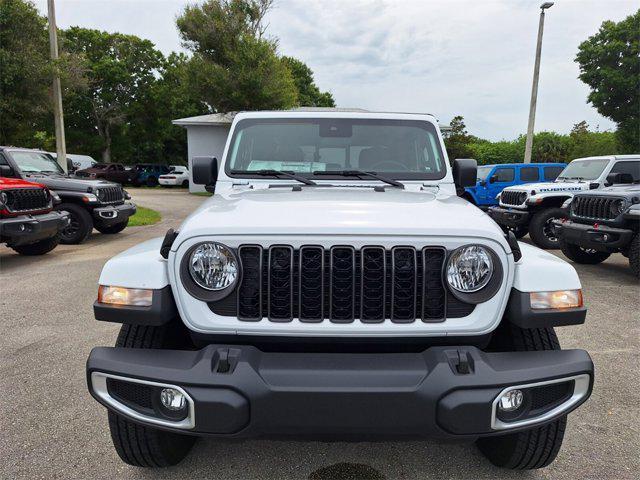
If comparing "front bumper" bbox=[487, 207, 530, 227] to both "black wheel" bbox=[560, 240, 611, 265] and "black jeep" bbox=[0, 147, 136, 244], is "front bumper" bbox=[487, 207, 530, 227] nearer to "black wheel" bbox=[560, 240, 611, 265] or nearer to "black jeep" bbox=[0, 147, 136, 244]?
"black wheel" bbox=[560, 240, 611, 265]

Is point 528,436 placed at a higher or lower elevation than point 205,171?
lower

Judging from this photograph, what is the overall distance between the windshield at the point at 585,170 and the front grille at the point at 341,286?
929 cm

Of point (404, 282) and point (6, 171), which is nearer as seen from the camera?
point (404, 282)

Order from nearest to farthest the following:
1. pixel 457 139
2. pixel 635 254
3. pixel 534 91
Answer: pixel 635 254, pixel 534 91, pixel 457 139

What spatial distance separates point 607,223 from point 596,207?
40cm

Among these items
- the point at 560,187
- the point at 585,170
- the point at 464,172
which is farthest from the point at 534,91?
the point at 464,172

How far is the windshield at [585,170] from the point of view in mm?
9719

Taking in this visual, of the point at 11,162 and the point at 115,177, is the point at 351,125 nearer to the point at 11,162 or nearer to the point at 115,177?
the point at 11,162

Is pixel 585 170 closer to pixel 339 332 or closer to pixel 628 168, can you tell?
pixel 628 168

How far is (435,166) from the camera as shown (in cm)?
337

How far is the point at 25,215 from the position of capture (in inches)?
284

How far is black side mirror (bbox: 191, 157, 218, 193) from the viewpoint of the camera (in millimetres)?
3535

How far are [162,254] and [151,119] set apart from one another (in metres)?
37.6

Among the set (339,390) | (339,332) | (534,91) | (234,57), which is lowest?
(339,390)
